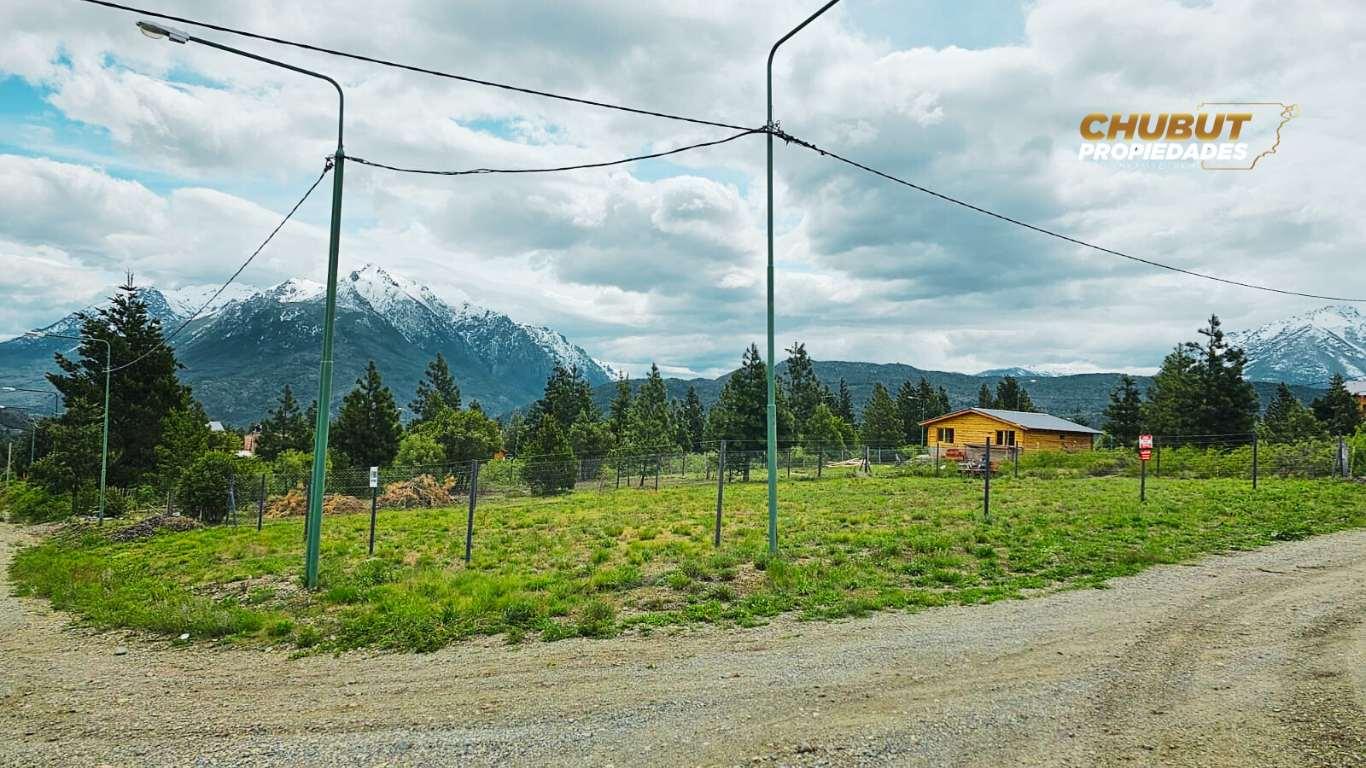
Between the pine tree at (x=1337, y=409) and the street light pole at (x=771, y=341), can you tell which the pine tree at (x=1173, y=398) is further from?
the street light pole at (x=771, y=341)

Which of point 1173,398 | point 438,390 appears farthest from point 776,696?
point 438,390

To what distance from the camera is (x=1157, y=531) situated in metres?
14.1

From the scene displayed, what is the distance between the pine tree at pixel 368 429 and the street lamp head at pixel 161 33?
153ft

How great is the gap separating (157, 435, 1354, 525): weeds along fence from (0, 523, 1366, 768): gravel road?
19768mm

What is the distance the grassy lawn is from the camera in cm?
874

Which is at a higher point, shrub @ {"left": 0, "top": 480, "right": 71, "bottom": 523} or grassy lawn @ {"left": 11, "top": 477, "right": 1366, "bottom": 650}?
grassy lawn @ {"left": 11, "top": 477, "right": 1366, "bottom": 650}

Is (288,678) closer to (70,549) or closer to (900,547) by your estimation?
(900,547)

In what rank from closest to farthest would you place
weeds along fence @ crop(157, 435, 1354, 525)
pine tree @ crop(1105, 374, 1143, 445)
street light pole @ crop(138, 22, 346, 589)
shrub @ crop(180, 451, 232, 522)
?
street light pole @ crop(138, 22, 346, 589) < weeds along fence @ crop(157, 435, 1354, 525) < shrub @ crop(180, 451, 232, 522) < pine tree @ crop(1105, 374, 1143, 445)

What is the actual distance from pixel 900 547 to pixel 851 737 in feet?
26.1

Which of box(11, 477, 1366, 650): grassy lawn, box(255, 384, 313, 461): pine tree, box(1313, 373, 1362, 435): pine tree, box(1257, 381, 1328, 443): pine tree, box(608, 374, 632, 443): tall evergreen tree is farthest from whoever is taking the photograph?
box(608, 374, 632, 443): tall evergreen tree

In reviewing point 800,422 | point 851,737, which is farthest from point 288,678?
point 800,422

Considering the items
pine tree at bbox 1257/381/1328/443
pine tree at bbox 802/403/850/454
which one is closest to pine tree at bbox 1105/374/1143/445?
pine tree at bbox 1257/381/1328/443

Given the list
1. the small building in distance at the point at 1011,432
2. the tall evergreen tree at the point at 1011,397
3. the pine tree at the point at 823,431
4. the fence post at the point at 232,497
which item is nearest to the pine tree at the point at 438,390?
the pine tree at the point at 823,431

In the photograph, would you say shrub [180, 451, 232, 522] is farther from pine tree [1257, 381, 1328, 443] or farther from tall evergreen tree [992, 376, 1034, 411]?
tall evergreen tree [992, 376, 1034, 411]
